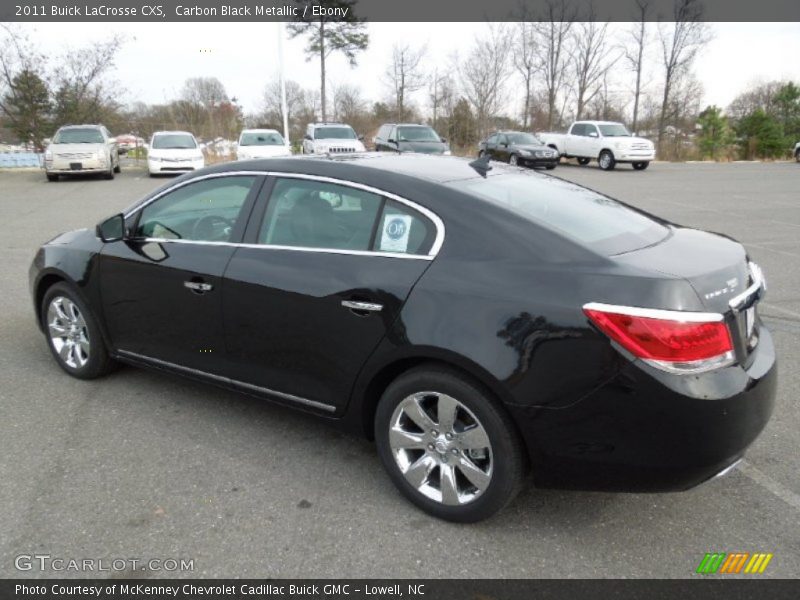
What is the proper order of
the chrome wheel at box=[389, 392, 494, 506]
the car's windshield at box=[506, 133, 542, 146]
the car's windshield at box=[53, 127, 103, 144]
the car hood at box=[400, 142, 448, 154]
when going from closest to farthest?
the chrome wheel at box=[389, 392, 494, 506] < the car's windshield at box=[53, 127, 103, 144] < the car hood at box=[400, 142, 448, 154] < the car's windshield at box=[506, 133, 542, 146]

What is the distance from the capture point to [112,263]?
400 cm

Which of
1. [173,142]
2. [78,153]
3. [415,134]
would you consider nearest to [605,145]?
[415,134]

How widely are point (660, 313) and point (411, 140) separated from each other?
20.7 meters

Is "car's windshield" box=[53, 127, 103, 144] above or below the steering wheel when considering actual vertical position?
above

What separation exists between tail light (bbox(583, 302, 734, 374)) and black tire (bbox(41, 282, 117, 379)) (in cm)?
330

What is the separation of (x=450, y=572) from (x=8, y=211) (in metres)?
14.2

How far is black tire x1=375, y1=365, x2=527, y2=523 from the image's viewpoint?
262 centimetres

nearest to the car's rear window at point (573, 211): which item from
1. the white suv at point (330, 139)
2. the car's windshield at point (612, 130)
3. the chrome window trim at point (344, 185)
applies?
the chrome window trim at point (344, 185)

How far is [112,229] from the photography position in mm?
3998

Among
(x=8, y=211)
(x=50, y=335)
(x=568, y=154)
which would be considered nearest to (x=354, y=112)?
(x=568, y=154)

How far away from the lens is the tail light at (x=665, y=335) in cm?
232

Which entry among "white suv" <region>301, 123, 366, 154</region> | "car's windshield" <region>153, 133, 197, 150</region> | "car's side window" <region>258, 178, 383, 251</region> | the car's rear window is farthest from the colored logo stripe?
"car's windshield" <region>153, 133, 197, 150</region>
